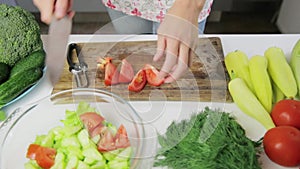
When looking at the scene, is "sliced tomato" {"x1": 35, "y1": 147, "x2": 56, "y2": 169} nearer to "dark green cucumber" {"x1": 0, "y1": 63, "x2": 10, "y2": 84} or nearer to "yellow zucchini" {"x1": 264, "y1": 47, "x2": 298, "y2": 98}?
"dark green cucumber" {"x1": 0, "y1": 63, "x2": 10, "y2": 84}

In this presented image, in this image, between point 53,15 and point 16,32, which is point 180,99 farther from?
point 16,32

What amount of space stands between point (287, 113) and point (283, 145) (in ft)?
0.32

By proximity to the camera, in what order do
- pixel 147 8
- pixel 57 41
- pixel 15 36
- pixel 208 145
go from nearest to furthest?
1. pixel 208 145
2. pixel 57 41
3. pixel 15 36
4. pixel 147 8

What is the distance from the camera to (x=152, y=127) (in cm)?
97

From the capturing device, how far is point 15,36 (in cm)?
109

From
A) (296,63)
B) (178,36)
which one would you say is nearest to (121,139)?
(178,36)

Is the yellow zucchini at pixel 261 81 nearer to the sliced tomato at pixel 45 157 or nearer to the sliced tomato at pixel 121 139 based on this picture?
the sliced tomato at pixel 121 139

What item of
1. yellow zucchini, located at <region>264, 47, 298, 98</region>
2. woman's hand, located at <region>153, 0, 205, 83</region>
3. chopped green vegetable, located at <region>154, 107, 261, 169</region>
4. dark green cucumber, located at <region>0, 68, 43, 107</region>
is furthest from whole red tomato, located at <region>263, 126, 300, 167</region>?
dark green cucumber, located at <region>0, 68, 43, 107</region>

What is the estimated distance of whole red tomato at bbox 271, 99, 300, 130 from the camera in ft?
2.99

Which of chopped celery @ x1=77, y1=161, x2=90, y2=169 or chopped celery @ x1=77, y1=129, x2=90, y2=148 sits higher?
chopped celery @ x1=77, y1=129, x2=90, y2=148

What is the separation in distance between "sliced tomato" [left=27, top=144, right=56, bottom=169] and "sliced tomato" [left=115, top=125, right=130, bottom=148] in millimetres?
146

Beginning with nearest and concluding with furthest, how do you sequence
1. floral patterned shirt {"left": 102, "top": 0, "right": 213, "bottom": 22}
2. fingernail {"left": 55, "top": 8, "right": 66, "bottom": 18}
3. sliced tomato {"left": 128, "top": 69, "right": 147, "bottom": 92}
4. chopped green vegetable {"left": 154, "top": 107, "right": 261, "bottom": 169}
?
1. chopped green vegetable {"left": 154, "top": 107, "right": 261, "bottom": 169}
2. fingernail {"left": 55, "top": 8, "right": 66, "bottom": 18}
3. sliced tomato {"left": 128, "top": 69, "right": 147, "bottom": 92}
4. floral patterned shirt {"left": 102, "top": 0, "right": 213, "bottom": 22}

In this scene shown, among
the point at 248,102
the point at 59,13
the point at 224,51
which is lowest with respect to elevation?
the point at 248,102

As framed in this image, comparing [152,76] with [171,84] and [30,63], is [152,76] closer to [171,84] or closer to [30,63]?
[171,84]
